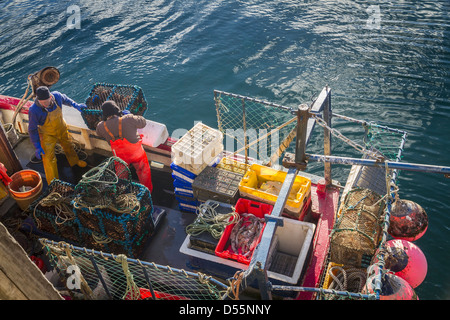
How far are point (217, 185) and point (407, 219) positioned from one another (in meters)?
3.31

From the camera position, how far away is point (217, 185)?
24.1 ft

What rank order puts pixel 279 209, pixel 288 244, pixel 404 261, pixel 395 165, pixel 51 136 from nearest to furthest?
pixel 279 209
pixel 395 165
pixel 404 261
pixel 288 244
pixel 51 136

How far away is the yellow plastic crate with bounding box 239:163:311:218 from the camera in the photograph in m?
6.86

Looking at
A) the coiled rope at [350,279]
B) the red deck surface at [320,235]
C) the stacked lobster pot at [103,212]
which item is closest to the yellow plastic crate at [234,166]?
the red deck surface at [320,235]

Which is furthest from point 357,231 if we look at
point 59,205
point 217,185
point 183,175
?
point 59,205

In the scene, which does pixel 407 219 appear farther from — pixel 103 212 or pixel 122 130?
pixel 122 130

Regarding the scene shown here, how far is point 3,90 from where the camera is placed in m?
15.5

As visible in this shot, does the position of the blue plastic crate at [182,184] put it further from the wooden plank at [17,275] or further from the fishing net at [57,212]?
the wooden plank at [17,275]

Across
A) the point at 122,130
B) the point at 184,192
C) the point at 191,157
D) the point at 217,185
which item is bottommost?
the point at 184,192

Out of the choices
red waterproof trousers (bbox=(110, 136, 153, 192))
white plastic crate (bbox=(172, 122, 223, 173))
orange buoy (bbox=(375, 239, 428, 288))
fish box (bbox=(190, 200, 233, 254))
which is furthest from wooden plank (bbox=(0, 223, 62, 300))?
red waterproof trousers (bbox=(110, 136, 153, 192))

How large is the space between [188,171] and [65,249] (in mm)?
2782
